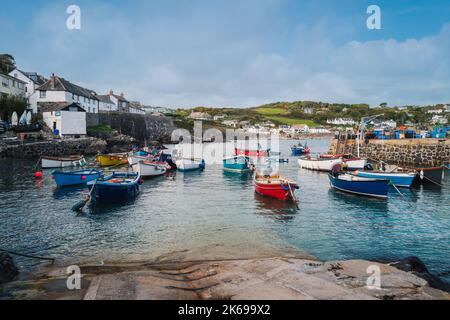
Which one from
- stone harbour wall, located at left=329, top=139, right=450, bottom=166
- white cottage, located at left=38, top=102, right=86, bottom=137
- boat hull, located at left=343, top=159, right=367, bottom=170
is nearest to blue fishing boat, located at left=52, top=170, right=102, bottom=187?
boat hull, located at left=343, top=159, right=367, bottom=170

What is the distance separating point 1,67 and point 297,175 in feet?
245

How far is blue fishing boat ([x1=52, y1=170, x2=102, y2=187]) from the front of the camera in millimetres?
29031

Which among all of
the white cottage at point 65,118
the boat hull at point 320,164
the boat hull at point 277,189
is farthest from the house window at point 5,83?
the boat hull at point 277,189

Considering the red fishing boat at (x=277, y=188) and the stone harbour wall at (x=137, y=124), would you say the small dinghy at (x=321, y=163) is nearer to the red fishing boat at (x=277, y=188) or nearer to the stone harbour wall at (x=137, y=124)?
the red fishing boat at (x=277, y=188)

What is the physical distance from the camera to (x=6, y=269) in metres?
11.0

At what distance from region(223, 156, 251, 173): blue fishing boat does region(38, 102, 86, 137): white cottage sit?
35.8m

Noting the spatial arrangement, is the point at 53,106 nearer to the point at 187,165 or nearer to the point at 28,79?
the point at 28,79

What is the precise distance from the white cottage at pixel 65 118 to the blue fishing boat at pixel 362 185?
170ft

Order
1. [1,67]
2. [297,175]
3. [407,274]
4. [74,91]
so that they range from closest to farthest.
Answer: [407,274] < [297,175] < [74,91] < [1,67]

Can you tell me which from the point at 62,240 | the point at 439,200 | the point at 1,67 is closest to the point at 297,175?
the point at 439,200

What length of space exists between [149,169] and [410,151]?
37.8 m
